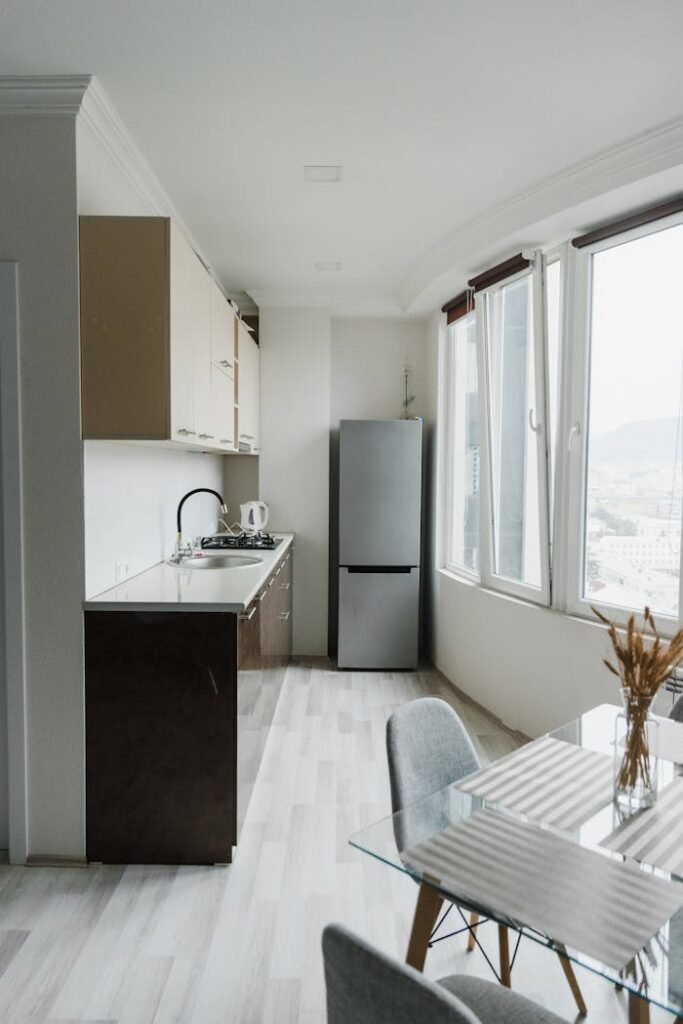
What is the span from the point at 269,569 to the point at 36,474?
4.21 feet

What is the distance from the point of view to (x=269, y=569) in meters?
3.48

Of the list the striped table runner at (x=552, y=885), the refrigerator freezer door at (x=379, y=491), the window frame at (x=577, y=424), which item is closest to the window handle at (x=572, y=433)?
the window frame at (x=577, y=424)

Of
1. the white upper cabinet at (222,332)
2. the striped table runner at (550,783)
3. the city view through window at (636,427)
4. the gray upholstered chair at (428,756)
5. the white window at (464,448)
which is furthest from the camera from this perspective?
the white window at (464,448)

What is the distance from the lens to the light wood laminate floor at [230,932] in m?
1.89

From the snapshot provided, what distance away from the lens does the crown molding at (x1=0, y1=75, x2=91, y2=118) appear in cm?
235

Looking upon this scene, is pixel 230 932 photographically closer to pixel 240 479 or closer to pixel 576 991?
pixel 576 991

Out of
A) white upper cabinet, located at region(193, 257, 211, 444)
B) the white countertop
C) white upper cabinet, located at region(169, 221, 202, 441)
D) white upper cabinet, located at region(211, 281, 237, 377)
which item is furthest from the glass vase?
white upper cabinet, located at region(211, 281, 237, 377)

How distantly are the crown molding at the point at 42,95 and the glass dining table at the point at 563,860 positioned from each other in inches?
96.6

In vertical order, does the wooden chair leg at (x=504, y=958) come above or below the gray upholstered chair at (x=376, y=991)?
below

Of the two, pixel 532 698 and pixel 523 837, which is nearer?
pixel 523 837

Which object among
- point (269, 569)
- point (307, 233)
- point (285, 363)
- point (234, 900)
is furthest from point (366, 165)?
point (234, 900)

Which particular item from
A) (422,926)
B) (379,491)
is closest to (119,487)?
(422,926)

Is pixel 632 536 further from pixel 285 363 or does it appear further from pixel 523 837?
pixel 285 363

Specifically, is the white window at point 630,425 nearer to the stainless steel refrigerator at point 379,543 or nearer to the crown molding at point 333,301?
the stainless steel refrigerator at point 379,543
